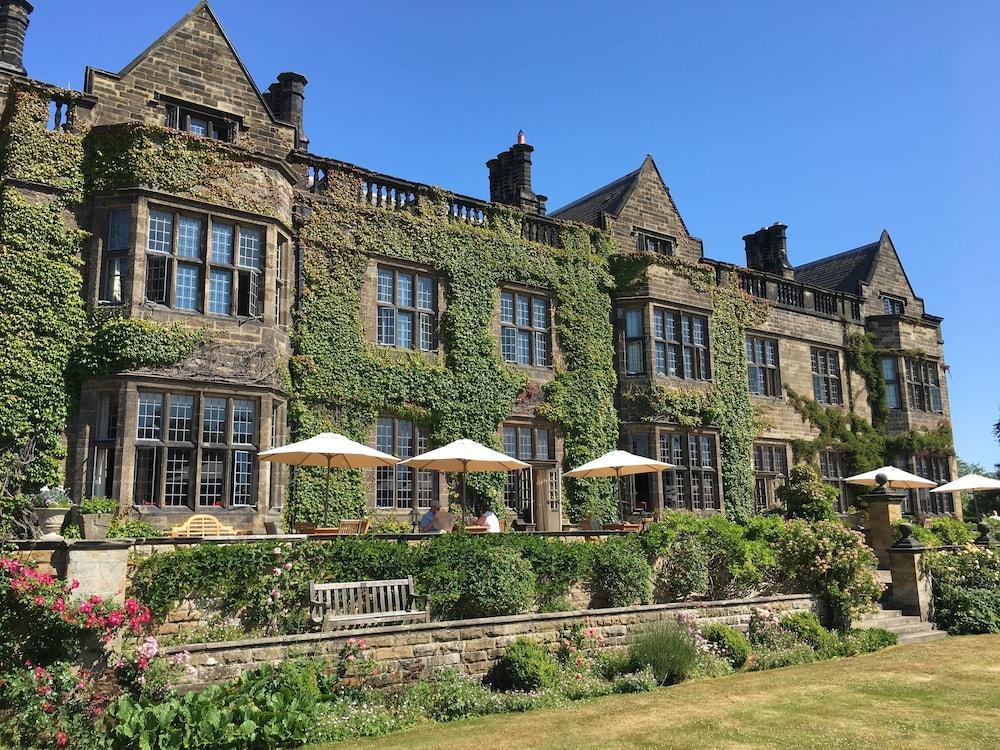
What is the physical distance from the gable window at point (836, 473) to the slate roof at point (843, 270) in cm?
721

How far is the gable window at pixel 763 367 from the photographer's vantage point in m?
28.1

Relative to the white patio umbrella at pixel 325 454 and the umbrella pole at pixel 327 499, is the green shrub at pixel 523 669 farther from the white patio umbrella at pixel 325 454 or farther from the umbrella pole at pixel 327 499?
the umbrella pole at pixel 327 499

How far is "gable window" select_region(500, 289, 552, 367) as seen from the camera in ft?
74.4

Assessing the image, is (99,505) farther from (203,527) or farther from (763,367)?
(763,367)

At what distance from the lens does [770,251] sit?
33719mm

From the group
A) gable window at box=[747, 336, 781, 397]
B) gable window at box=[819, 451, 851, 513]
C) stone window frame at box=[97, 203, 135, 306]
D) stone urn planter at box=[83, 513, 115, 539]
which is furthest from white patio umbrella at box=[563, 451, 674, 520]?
gable window at box=[819, 451, 851, 513]

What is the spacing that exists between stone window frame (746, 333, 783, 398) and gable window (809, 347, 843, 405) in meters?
1.91

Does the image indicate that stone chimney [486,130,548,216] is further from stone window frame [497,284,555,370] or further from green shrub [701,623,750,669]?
green shrub [701,623,750,669]

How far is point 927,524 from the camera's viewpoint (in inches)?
1136

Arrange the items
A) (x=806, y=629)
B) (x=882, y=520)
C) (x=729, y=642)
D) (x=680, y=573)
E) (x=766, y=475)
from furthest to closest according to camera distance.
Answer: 1. (x=766, y=475)
2. (x=882, y=520)
3. (x=680, y=573)
4. (x=806, y=629)
5. (x=729, y=642)

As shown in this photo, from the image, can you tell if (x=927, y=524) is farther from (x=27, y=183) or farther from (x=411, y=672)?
(x=27, y=183)

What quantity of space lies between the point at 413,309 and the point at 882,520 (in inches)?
524

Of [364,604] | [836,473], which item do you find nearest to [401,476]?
[364,604]

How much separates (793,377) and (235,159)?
19981 millimetres
